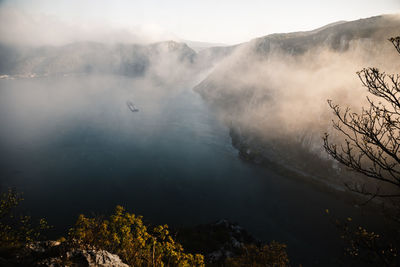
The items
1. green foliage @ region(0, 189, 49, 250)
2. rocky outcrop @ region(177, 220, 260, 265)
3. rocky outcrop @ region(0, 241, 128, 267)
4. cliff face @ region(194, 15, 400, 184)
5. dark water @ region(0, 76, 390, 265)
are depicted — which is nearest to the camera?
rocky outcrop @ region(0, 241, 128, 267)

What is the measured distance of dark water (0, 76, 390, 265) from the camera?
40938 mm

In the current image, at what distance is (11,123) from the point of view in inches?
3009

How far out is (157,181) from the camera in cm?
5112

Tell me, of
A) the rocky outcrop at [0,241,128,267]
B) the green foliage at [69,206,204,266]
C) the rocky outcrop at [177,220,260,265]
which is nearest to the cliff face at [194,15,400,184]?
the rocky outcrop at [177,220,260,265]

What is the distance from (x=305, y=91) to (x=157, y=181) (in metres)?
57.7

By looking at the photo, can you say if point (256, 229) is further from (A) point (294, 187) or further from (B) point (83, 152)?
(B) point (83, 152)

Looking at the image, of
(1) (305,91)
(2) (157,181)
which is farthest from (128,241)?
(1) (305,91)

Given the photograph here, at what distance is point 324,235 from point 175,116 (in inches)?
2986

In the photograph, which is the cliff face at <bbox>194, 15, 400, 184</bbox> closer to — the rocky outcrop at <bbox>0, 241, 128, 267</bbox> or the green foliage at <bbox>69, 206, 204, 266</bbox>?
the green foliage at <bbox>69, 206, 204, 266</bbox>

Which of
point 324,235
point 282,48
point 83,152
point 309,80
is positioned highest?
point 282,48

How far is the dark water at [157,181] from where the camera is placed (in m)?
40.9

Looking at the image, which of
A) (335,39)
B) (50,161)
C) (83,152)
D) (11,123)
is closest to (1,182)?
(50,161)

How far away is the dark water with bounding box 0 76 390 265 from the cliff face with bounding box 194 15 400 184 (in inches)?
337

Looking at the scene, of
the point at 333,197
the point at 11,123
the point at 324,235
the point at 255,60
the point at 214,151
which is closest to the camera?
the point at 324,235
